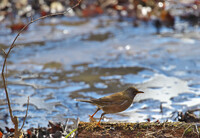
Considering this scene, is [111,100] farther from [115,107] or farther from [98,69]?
[98,69]

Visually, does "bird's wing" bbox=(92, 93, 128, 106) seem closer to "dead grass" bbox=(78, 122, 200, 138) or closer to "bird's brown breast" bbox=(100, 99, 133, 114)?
"bird's brown breast" bbox=(100, 99, 133, 114)

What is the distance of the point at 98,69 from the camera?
5.41 meters

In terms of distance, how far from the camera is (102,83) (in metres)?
4.83

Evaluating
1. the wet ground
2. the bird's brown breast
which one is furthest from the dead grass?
the wet ground

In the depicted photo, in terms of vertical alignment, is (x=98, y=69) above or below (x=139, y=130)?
below

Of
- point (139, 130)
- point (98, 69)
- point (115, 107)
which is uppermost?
point (115, 107)

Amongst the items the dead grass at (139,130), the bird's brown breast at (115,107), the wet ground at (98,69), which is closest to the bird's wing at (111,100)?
the bird's brown breast at (115,107)

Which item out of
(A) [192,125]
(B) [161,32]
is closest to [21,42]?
(B) [161,32]

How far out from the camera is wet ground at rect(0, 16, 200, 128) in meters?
4.03

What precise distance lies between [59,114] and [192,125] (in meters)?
1.77

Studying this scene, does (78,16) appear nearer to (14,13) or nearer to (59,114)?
(14,13)

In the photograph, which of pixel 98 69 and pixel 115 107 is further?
pixel 98 69

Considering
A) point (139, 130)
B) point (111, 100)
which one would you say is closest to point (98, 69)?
point (111, 100)

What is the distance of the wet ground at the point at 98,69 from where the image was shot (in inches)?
159
